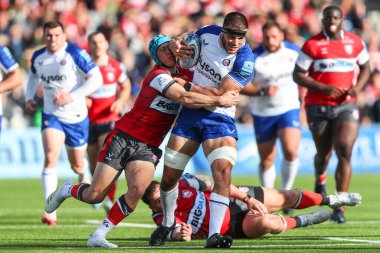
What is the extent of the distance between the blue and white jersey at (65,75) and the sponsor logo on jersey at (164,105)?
12.2ft

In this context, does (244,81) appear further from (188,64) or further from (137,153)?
(137,153)

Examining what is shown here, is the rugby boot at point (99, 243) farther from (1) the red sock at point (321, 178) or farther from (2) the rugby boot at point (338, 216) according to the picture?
(1) the red sock at point (321, 178)

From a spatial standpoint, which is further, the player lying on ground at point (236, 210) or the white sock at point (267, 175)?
the white sock at point (267, 175)

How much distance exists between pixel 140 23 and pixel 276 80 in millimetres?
12380

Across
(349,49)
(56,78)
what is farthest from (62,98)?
(349,49)

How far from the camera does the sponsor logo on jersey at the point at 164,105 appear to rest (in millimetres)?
10477

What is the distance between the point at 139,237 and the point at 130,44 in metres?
15.4

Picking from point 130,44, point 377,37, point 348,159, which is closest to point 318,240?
point 348,159

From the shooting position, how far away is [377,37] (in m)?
29.3

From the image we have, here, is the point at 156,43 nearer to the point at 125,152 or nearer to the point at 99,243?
the point at 125,152

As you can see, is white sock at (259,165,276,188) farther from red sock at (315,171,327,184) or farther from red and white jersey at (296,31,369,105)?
red and white jersey at (296,31,369,105)

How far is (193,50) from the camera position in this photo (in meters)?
10.4

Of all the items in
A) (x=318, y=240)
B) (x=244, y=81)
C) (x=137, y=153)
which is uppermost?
(x=244, y=81)

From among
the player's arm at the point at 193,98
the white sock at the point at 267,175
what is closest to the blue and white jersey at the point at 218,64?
the player's arm at the point at 193,98
